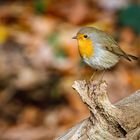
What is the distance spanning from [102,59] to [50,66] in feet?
9.53

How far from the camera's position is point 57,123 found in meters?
7.76

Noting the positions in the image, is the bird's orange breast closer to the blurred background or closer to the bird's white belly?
the bird's white belly

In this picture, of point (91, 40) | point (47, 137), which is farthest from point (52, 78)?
point (91, 40)

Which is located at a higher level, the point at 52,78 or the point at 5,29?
the point at 5,29

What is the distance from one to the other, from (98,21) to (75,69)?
1098 mm

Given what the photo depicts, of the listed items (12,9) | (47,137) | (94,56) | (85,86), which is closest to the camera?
(85,86)

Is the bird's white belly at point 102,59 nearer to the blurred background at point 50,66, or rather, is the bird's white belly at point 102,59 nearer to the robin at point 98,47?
the robin at point 98,47

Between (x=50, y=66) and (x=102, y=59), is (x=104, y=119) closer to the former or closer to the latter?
(x=102, y=59)

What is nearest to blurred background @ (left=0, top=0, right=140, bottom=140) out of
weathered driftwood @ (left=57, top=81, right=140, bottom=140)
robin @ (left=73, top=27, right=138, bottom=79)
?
robin @ (left=73, top=27, right=138, bottom=79)

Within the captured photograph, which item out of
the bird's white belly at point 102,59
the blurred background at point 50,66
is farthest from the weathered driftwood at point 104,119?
the blurred background at point 50,66

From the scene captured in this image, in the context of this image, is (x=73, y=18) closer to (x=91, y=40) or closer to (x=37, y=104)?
(x=37, y=104)

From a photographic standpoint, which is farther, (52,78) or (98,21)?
(98,21)

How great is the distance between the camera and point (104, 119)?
13.5ft

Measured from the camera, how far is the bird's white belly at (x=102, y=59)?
5.30 m
